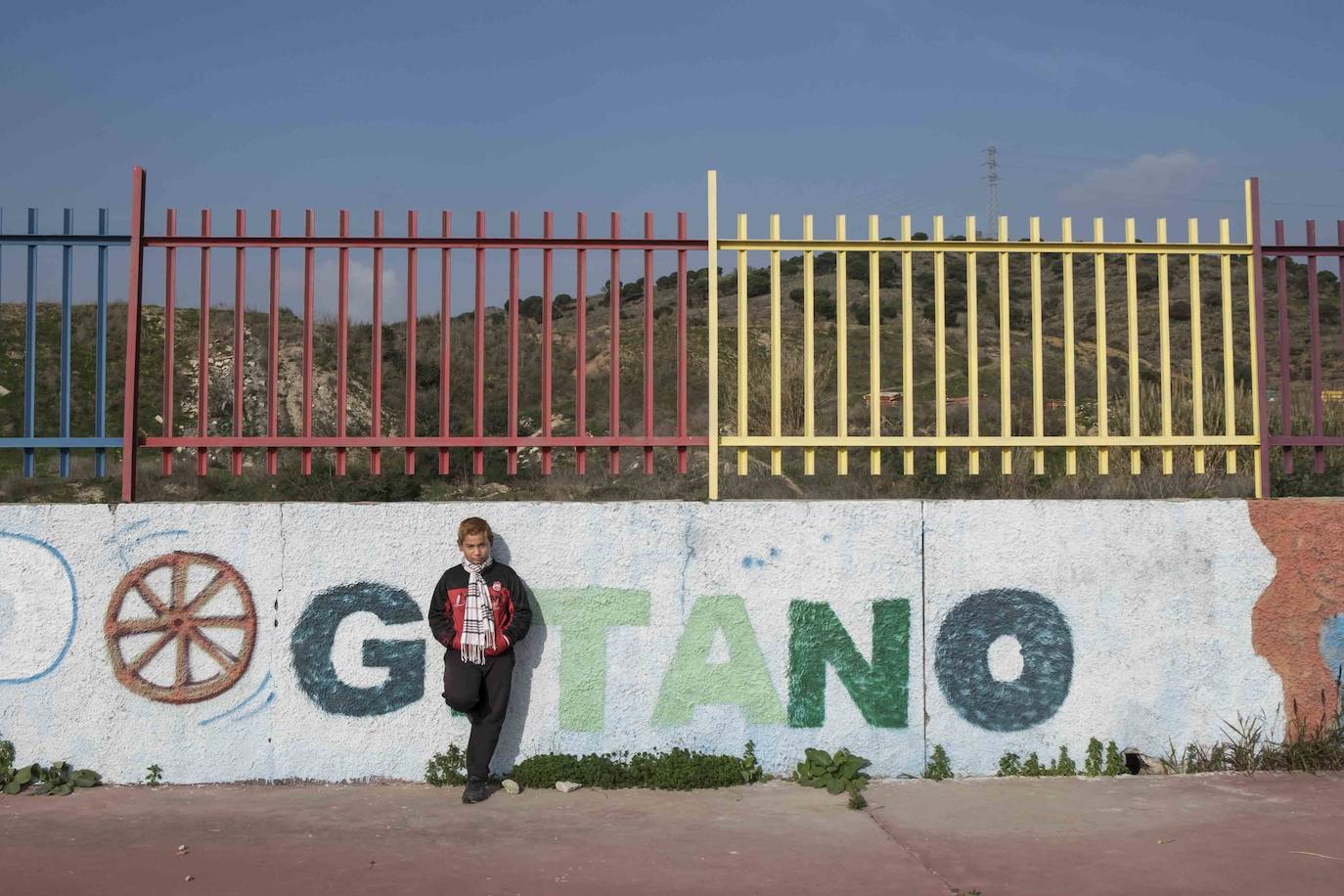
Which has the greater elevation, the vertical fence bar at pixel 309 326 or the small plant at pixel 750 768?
the vertical fence bar at pixel 309 326

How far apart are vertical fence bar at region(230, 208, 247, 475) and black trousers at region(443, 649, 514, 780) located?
1443 mm

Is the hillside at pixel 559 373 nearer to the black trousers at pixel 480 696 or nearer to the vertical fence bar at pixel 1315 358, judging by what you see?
the vertical fence bar at pixel 1315 358

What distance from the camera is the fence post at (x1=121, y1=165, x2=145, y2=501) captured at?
5.65 meters

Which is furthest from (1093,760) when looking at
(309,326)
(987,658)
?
(309,326)

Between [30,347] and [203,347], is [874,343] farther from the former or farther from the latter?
[30,347]

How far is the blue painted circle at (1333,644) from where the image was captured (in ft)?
19.4

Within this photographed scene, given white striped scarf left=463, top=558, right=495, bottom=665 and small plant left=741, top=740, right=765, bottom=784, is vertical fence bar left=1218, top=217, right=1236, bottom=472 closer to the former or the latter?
small plant left=741, top=740, right=765, bottom=784

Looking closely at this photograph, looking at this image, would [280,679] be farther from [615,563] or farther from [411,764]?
[615,563]

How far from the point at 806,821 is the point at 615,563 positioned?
60.0 inches

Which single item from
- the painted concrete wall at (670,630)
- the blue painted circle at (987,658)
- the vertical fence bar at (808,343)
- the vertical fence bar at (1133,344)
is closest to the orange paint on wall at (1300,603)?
the painted concrete wall at (670,630)

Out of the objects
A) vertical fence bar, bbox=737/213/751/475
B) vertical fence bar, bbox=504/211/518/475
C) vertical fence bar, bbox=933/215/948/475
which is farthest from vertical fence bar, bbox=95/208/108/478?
vertical fence bar, bbox=933/215/948/475

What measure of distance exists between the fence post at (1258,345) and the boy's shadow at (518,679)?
3.84m

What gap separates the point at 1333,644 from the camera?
5.91m

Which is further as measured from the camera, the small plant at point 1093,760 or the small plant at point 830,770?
the small plant at point 1093,760
